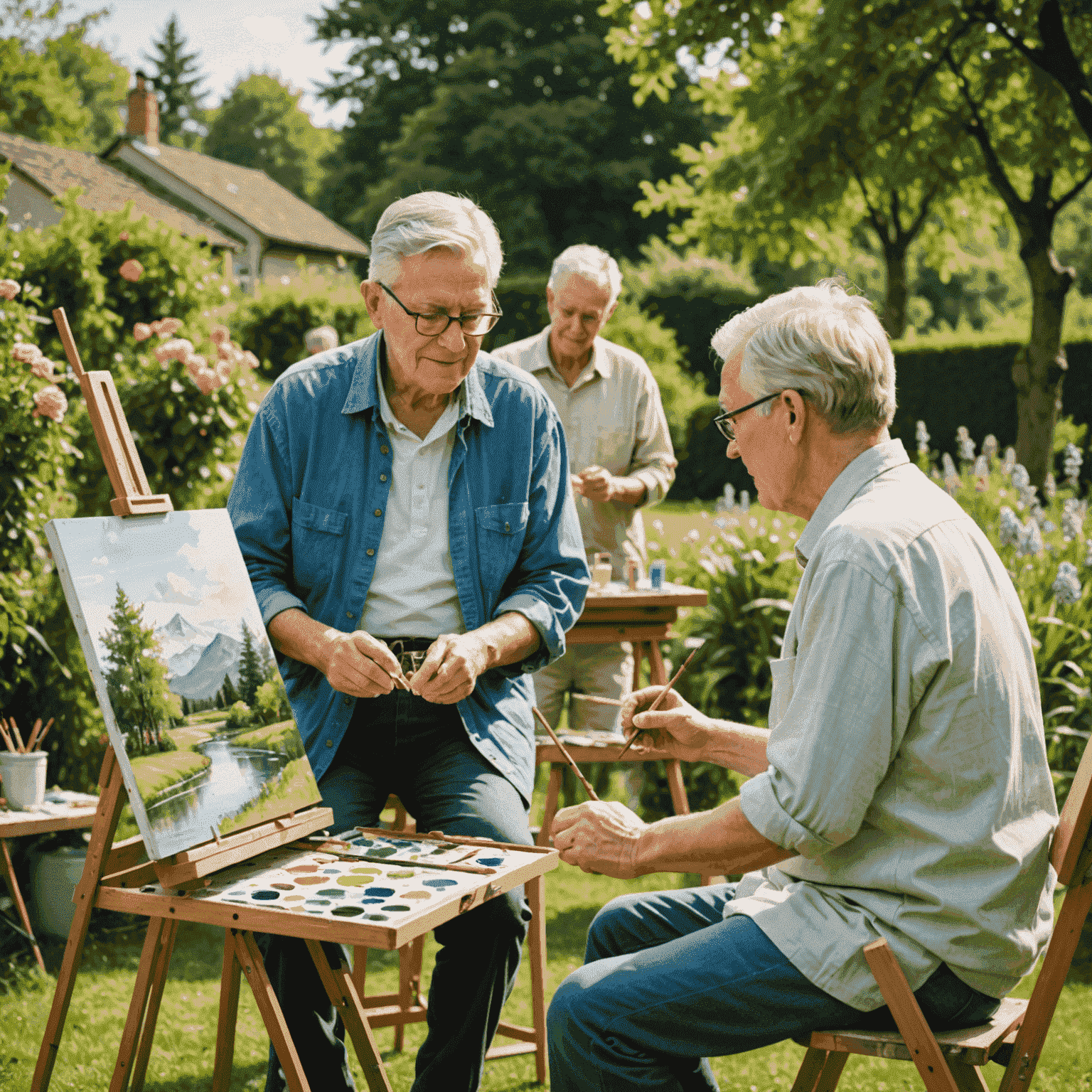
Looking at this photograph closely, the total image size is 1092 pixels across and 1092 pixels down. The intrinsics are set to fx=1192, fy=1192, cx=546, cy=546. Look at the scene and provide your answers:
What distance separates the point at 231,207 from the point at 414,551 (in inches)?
1180

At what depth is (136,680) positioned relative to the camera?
71.1 inches

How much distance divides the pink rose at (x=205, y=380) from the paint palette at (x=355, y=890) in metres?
3.28

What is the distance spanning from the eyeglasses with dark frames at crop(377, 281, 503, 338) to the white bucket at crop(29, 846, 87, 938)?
219 centimetres

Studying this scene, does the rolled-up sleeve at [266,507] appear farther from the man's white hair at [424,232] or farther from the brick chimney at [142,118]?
the brick chimney at [142,118]

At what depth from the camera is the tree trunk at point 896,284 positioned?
57.8ft

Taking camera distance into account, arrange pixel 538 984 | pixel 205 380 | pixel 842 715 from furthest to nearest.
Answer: pixel 205 380
pixel 538 984
pixel 842 715

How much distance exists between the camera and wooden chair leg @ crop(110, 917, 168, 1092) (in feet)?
6.06

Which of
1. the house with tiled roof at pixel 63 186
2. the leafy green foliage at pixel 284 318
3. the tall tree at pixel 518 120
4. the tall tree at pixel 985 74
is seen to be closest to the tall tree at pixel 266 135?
the tall tree at pixel 518 120

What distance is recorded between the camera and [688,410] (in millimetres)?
16047

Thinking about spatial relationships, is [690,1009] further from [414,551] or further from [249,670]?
[414,551]

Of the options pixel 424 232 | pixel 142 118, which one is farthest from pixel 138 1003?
pixel 142 118

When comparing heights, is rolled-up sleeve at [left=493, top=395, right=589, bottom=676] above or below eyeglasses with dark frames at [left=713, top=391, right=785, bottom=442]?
below

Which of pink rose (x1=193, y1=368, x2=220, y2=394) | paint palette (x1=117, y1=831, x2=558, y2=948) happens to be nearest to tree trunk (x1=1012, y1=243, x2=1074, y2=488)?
pink rose (x1=193, y1=368, x2=220, y2=394)

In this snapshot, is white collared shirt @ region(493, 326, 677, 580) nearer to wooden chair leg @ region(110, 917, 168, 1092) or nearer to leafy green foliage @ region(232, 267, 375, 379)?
wooden chair leg @ region(110, 917, 168, 1092)
